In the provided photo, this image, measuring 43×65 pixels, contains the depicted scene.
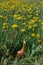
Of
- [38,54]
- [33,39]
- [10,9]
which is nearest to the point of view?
[38,54]

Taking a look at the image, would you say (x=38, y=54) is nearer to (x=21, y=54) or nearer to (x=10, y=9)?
(x=21, y=54)

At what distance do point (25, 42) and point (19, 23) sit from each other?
0.79 m

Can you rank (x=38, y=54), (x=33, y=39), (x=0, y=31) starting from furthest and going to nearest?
(x=0, y=31) < (x=33, y=39) < (x=38, y=54)

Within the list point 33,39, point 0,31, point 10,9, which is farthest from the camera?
point 10,9

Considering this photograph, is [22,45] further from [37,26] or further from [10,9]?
[10,9]

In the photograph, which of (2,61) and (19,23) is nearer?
(2,61)

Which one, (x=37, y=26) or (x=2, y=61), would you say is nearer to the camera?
(x=2, y=61)

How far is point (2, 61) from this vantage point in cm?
359

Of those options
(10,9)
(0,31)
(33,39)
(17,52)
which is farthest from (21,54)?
(10,9)

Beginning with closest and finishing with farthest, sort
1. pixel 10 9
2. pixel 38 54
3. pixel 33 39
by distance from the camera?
1. pixel 38 54
2. pixel 33 39
3. pixel 10 9

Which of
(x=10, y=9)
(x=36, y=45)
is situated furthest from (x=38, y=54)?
(x=10, y=9)

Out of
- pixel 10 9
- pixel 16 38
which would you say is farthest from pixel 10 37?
pixel 10 9

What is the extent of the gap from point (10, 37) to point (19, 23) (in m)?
0.54

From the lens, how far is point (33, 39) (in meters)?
3.87
